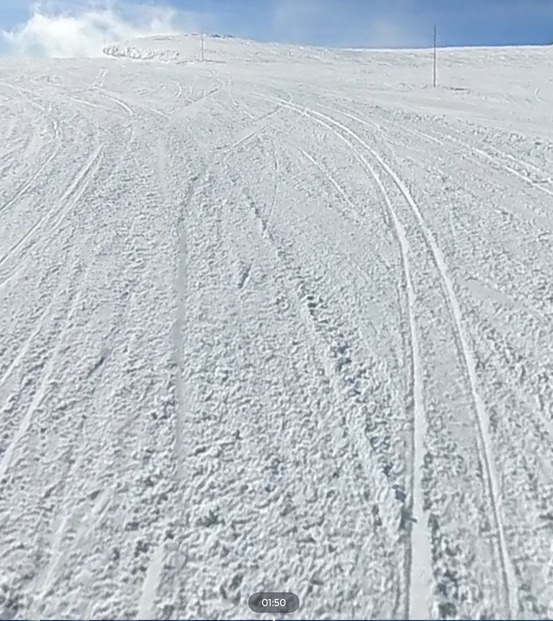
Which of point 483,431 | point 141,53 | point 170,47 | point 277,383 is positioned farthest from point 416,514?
point 170,47

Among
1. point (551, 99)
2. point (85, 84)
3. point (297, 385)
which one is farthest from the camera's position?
point (85, 84)

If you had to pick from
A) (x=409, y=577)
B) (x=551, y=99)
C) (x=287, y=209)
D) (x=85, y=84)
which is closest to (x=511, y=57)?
(x=551, y=99)

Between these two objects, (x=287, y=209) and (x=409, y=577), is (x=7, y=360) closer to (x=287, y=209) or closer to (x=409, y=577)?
(x=409, y=577)

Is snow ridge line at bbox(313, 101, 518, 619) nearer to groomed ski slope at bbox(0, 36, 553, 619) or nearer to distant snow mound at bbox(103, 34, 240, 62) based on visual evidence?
groomed ski slope at bbox(0, 36, 553, 619)

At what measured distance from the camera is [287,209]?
6.30 m

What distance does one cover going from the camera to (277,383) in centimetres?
369

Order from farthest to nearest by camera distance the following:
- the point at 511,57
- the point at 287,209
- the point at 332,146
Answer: the point at 511,57, the point at 332,146, the point at 287,209

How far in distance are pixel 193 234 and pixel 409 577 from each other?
3.87 m

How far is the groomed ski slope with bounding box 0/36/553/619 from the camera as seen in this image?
2553 mm
